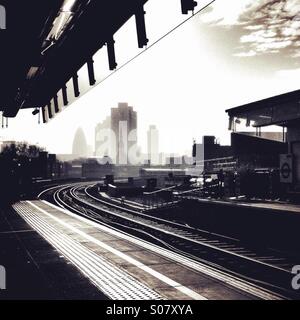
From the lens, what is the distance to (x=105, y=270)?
259 inches

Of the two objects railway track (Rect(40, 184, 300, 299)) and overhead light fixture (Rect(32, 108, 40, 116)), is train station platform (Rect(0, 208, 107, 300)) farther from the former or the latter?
overhead light fixture (Rect(32, 108, 40, 116))

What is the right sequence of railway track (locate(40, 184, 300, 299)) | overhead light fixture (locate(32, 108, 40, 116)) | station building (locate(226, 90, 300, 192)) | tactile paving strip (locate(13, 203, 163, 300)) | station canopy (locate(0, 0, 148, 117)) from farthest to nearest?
1. station building (locate(226, 90, 300, 192))
2. overhead light fixture (locate(32, 108, 40, 116))
3. railway track (locate(40, 184, 300, 299))
4. tactile paving strip (locate(13, 203, 163, 300))
5. station canopy (locate(0, 0, 148, 117))

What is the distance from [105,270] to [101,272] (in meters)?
0.17

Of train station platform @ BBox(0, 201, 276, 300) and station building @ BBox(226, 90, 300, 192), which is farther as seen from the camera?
station building @ BBox(226, 90, 300, 192)

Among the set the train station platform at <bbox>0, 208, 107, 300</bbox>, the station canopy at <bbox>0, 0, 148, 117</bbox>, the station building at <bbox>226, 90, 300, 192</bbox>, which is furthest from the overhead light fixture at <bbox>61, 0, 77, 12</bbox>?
the station building at <bbox>226, 90, 300, 192</bbox>

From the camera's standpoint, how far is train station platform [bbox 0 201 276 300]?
17.5 feet

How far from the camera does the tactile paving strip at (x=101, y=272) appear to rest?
17.4ft

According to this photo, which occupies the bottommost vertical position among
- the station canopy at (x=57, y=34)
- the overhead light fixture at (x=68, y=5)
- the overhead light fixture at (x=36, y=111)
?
the overhead light fixture at (x=36, y=111)

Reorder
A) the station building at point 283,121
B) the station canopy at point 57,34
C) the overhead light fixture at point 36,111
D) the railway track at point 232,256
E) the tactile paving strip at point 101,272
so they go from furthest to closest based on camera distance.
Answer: the station building at point 283,121 → the overhead light fixture at point 36,111 → the railway track at point 232,256 → the tactile paving strip at point 101,272 → the station canopy at point 57,34

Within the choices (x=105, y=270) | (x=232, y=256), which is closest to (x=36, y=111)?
(x=105, y=270)

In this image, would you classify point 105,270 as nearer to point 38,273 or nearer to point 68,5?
point 38,273

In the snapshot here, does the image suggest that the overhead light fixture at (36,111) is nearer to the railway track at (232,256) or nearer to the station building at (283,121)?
the railway track at (232,256)

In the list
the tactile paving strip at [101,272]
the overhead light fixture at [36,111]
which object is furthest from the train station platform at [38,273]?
the overhead light fixture at [36,111]

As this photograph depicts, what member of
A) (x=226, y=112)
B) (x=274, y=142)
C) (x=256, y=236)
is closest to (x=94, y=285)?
(x=256, y=236)
